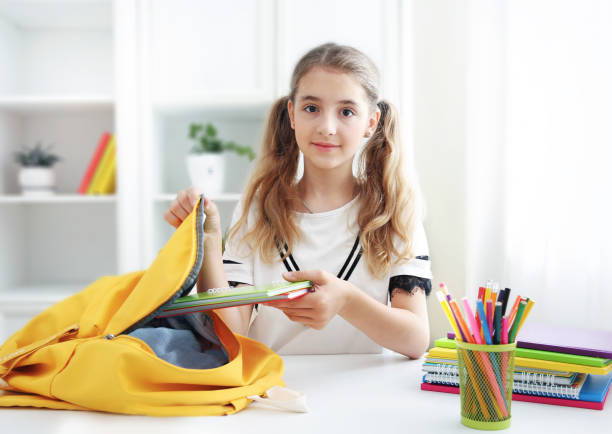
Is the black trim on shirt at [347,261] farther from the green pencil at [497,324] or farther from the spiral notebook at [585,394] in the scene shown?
the green pencil at [497,324]

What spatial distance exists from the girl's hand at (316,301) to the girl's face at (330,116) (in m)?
0.40

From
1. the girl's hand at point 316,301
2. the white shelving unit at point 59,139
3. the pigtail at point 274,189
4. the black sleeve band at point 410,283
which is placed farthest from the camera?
the white shelving unit at point 59,139

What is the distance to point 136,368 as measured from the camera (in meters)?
0.75

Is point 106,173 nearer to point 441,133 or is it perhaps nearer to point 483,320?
point 441,133

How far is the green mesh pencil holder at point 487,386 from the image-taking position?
73 centimetres

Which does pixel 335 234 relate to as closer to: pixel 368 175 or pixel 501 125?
pixel 368 175

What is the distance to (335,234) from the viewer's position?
4.61 ft

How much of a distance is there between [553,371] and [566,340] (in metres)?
0.10

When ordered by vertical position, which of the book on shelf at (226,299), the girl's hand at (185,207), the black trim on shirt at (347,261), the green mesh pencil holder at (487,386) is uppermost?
the girl's hand at (185,207)

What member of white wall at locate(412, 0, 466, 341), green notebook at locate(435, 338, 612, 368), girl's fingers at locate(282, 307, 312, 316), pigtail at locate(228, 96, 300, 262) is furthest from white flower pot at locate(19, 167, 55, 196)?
green notebook at locate(435, 338, 612, 368)

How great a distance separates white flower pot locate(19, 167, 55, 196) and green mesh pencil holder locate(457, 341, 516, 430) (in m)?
2.15

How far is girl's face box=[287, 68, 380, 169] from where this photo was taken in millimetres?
1311

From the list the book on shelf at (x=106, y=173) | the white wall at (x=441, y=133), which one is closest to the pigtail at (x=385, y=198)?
the white wall at (x=441, y=133)

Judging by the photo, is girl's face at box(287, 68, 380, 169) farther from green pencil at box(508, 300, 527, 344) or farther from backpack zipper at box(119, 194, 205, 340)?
green pencil at box(508, 300, 527, 344)
